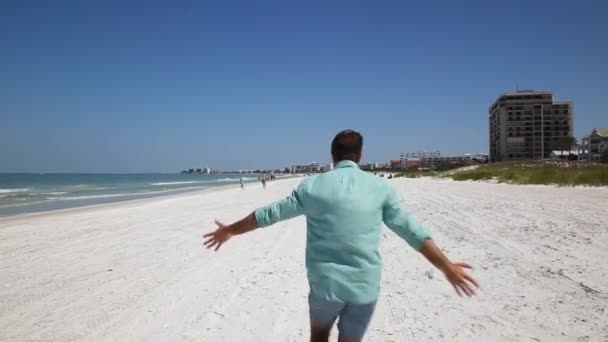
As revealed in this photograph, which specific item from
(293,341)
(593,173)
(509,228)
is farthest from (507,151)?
(293,341)

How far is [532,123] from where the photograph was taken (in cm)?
10319

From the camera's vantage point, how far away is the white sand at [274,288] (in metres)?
3.85

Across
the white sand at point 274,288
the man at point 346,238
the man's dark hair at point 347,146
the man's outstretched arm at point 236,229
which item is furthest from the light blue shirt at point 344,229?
the white sand at point 274,288

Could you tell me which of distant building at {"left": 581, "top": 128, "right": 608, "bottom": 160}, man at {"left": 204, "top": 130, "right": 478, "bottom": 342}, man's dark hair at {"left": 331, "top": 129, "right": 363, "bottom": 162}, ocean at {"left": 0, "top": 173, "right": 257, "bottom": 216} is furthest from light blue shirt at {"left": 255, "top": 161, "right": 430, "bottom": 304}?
distant building at {"left": 581, "top": 128, "right": 608, "bottom": 160}

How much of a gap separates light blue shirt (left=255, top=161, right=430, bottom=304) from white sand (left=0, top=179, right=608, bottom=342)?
1939 mm

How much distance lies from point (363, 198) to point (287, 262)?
188 inches

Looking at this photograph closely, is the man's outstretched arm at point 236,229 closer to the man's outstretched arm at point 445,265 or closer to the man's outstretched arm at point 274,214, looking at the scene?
the man's outstretched arm at point 274,214

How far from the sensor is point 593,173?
21.2 metres

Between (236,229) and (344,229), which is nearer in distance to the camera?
(344,229)

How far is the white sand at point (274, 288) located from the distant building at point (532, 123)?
105704mm

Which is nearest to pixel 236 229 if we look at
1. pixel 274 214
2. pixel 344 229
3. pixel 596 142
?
pixel 274 214

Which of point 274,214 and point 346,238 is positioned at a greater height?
point 274,214

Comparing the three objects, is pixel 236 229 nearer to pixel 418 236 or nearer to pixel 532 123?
pixel 418 236

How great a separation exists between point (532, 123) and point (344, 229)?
388 feet
